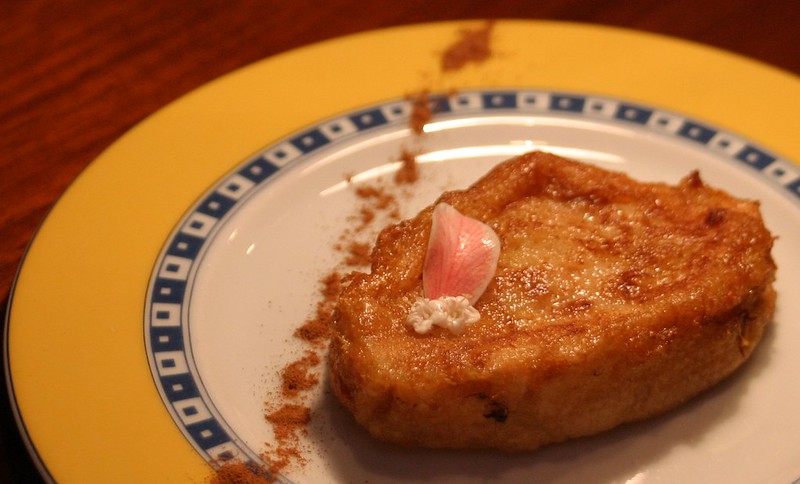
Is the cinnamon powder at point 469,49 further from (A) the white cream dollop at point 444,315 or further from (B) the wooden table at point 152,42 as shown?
(A) the white cream dollop at point 444,315

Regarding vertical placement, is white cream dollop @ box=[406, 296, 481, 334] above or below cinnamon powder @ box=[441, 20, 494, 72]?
below

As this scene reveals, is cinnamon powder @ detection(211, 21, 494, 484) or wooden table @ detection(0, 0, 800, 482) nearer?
cinnamon powder @ detection(211, 21, 494, 484)

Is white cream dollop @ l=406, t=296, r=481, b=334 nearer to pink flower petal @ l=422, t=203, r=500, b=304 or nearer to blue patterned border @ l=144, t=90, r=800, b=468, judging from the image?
pink flower petal @ l=422, t=203, r=500, b=304

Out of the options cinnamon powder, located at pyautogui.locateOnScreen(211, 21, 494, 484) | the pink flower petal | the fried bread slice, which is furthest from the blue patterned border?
the pink flower petal

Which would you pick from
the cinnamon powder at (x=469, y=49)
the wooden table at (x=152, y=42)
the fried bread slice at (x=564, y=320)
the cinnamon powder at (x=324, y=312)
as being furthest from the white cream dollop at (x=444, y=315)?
the wooden table at (x=152, y=42)

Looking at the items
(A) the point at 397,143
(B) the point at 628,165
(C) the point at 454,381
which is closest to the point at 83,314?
(C) the point at 454,381

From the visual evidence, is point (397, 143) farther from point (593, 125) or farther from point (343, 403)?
point (343, 403)
